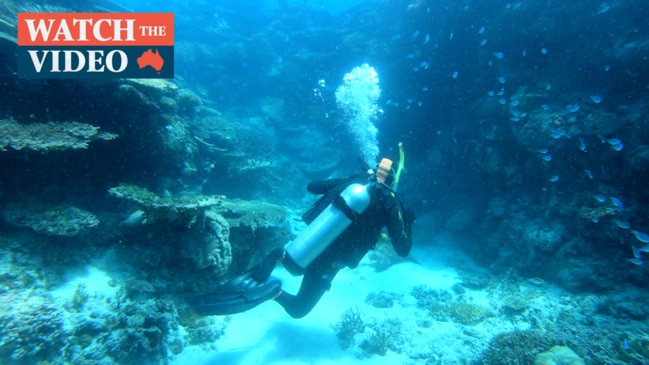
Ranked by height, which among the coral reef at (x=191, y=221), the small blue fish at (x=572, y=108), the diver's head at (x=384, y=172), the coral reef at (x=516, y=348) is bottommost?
the coral reef at (x=516, y=348)

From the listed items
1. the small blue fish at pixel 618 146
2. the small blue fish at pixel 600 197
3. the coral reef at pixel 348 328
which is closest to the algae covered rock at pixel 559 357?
the coral reef at pixel 348 328

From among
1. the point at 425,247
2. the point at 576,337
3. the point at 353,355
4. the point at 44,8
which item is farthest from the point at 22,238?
the point at 44,8

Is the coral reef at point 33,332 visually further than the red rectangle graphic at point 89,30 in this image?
No

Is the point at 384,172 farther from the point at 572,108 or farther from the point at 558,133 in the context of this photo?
the point at 572,108

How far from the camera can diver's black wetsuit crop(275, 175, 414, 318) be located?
464 centimetres

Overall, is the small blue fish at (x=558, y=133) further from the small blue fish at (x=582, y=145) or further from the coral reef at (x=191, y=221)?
the coral reef at (x=191, y=221)

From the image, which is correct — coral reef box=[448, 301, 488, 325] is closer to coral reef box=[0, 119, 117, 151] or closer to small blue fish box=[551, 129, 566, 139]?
small blue fish box=[551, 129, 566, 139]

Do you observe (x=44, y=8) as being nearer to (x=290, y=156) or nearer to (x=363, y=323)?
(x=290, y=156)

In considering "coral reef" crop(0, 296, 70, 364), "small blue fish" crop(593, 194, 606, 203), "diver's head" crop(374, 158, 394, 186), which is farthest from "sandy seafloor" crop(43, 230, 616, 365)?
"diver's head" crop(374, 158, 394, 186)

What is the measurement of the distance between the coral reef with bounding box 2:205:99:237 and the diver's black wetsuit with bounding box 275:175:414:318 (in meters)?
3.02

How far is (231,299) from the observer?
4.37 m

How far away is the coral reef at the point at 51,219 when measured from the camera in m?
3.74

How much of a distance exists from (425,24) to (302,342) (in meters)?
15.1

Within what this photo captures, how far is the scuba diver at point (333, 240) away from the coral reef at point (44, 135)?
301cm
